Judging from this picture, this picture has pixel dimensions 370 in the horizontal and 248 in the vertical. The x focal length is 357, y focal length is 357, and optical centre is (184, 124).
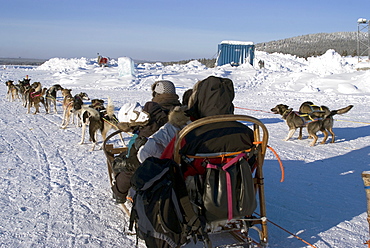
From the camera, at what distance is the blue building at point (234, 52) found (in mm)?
30750

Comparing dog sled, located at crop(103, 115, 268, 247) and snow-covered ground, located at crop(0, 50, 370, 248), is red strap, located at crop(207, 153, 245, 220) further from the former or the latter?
snow-covered ground, located at crop(0, 50, 370, 248)

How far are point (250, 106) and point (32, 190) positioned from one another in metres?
9.00

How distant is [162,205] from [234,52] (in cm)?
3037

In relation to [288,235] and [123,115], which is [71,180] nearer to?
[123,115]

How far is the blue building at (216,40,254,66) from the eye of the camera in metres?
30.8

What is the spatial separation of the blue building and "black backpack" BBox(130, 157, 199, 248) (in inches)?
1148

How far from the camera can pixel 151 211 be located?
6.82 feet

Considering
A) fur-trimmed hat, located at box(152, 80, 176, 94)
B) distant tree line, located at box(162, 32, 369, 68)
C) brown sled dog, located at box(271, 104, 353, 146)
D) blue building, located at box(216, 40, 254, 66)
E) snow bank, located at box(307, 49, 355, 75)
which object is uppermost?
distant tree line, located at box(162, 32, 369, 68)

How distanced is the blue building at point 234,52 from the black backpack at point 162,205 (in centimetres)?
2915

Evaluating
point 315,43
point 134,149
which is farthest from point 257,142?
point 315,43

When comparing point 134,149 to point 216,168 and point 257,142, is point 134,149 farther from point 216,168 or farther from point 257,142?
point 257,142

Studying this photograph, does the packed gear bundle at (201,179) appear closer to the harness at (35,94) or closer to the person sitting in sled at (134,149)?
the person sitting in sled at (134,149)

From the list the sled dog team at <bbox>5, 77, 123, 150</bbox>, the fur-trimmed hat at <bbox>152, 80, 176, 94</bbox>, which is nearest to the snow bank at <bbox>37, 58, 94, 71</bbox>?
the sled dog team at <bbox>5, 77, 123, 150</bbox>

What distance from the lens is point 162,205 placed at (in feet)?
6.75
